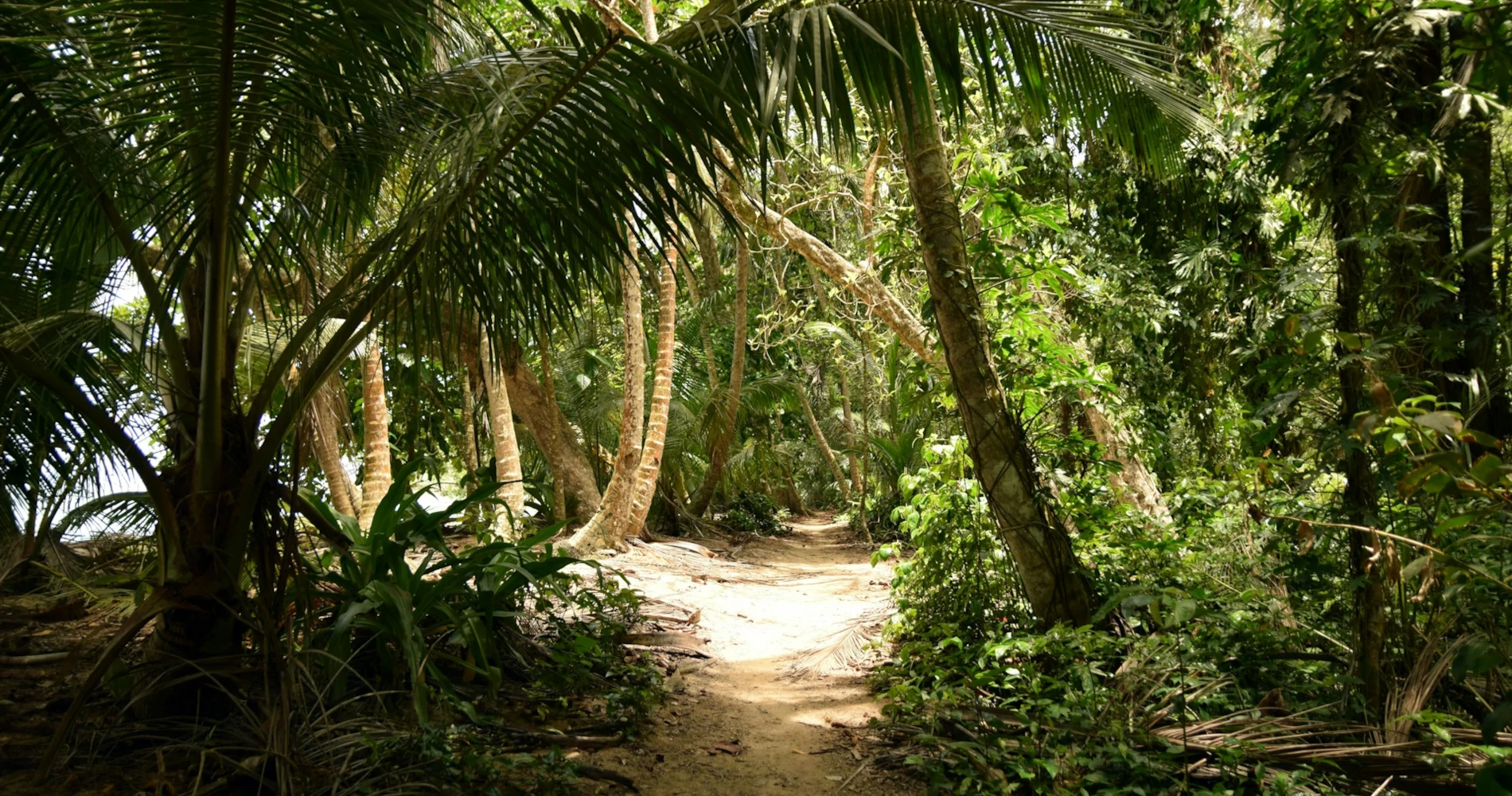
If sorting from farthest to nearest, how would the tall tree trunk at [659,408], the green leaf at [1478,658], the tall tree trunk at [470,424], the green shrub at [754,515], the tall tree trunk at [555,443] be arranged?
the green shrub at [754,515]
the tall tree trunk at [555,443]
the tall tree trunk at [470,424]
the tall tree trunk at [659,408]
the green leaf at [1478,658]

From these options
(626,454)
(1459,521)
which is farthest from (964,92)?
(626,454)

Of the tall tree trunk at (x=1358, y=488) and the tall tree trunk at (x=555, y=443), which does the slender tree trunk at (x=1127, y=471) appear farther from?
the tall tree trunk at (x=555, y=443)

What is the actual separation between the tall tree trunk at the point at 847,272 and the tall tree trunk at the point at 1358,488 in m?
3.55

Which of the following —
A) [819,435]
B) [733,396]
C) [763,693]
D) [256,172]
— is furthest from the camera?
[819,435]

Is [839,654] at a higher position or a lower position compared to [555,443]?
lower

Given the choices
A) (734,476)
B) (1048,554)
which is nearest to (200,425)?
(1048,554)

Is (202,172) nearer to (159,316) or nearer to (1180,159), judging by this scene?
(159,316)

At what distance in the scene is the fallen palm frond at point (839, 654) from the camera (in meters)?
5.30

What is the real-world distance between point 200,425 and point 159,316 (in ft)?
1.24

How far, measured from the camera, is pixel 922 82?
11.3 feet

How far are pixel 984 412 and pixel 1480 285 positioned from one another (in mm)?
2071

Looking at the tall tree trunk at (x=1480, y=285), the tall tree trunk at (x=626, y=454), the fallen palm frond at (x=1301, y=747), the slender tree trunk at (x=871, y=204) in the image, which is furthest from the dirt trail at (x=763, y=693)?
the slender tree trunk at (x=871, y=204)

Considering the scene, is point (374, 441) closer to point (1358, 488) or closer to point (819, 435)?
point (1358, 488)

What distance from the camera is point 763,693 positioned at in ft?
16.0
